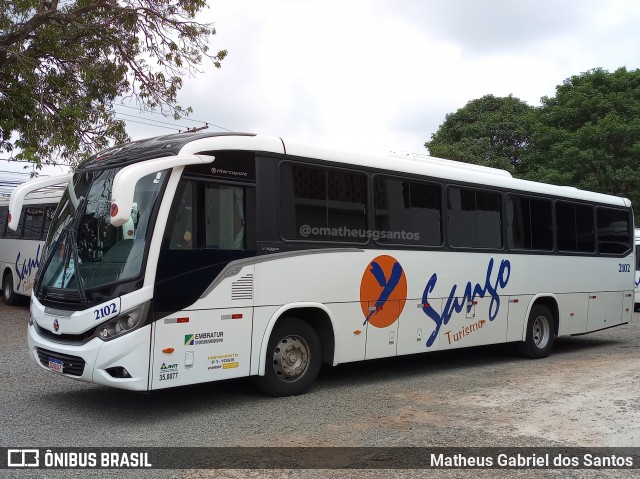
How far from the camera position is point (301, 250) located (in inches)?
322

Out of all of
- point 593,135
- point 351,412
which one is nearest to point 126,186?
point 351,412

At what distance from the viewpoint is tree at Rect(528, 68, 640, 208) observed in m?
26.2

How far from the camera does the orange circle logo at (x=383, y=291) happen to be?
893 cm

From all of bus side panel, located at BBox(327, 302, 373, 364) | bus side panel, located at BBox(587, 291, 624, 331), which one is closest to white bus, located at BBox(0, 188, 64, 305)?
bus side panel, located at BBox(327, 302, 373, 364)

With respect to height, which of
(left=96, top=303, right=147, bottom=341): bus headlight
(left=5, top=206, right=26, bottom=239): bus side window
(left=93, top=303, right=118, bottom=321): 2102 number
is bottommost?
(left=96, top=303, right=147, bottom=341): bus headlight

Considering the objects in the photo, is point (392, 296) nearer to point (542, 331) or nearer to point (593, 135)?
point (542, 331)

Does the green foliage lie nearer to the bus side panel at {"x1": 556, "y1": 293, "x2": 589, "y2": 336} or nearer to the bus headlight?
the bus side panel at {"x1": 556, "y1": 293, "x2": 589, "y2": 336}

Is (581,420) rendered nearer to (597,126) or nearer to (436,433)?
(436,433)

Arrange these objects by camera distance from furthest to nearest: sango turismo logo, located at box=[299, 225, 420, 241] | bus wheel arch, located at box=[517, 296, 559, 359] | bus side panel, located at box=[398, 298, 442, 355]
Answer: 1. bus wheel arch, located at box=[517, 296, 559, 359]
2. bus side panel, located at box=[398, 298, 442, 355]
3. sango turismo logo, located at box=[299, 225, 420, 241]

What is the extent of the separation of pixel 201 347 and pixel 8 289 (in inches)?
540

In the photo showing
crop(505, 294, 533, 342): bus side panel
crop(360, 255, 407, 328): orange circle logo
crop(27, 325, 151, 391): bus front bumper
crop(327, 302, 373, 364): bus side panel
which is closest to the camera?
crop(27, 325, 151, 391): bus front bumper

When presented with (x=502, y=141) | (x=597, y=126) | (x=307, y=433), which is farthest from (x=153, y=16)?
(x=502, y=141)

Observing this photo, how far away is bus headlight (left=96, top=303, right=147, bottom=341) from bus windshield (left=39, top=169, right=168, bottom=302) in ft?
1.19

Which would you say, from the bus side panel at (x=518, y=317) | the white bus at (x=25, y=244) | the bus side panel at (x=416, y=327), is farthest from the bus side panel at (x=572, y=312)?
the white bus at (x=25, y=244)
